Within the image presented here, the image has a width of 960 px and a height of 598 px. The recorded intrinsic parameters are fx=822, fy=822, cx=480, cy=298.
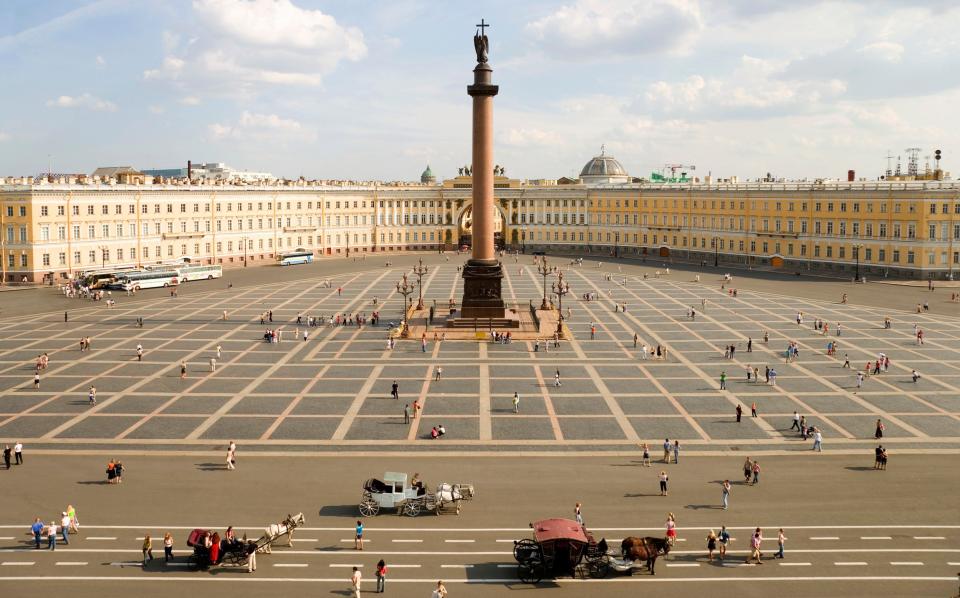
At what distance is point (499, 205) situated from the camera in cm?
14825

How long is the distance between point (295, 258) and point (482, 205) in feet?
200

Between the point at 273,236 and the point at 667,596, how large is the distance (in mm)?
111780

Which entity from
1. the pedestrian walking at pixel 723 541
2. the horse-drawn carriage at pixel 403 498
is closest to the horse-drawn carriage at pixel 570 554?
the pedestrian walking at pixel 723 541

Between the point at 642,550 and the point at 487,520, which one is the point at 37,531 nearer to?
the point at 487,520

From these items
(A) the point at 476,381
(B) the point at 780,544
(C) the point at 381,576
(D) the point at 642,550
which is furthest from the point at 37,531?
(A) the point at 476,381

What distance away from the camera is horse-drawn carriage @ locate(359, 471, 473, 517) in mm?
29141

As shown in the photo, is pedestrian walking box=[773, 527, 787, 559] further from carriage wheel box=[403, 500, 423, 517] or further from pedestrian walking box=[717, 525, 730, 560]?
carriage wheel box=[403, 500, 423, 517]

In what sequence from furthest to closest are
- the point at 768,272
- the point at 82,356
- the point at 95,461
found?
1. the point at 768,272
2. the point at 82,356
3. the point at 95,461

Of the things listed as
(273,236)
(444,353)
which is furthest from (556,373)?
(273,236)

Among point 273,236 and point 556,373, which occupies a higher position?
point 273,236

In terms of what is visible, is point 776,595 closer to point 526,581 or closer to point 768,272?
point 526,581

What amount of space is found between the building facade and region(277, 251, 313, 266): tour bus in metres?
4.29

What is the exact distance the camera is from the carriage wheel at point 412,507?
29.3 m

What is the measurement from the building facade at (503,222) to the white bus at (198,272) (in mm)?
9560
